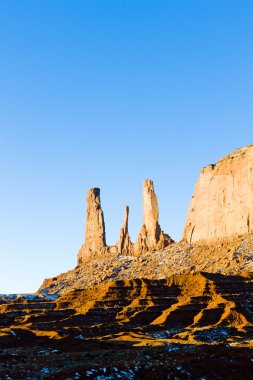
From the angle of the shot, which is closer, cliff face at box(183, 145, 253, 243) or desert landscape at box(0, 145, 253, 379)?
desert landscape at box(0, 145, 253, 379)

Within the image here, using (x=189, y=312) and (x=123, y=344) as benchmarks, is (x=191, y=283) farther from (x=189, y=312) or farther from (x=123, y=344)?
(x=123, y=344)

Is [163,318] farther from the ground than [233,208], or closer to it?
closer to it

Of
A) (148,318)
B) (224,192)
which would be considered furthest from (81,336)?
(224,192)

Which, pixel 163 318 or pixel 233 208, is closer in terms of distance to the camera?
pixel 163 318

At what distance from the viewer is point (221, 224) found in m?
190

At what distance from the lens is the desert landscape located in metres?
53.9

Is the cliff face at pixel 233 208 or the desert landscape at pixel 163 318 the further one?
the cliff face at pixel 233 208

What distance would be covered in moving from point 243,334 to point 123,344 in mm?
27674

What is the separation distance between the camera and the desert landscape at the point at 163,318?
53.9 meters

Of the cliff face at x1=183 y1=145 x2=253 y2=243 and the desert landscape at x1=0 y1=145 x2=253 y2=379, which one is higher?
the cliff face at x1=183 y1=145 x2=253 y2=243

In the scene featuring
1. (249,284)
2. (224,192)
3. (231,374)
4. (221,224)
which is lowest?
(231,374)

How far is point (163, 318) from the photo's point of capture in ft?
351

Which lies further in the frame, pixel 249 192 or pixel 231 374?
pixel 249 192

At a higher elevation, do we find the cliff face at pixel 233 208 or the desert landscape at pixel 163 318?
the cliff face at pixel 233 208
